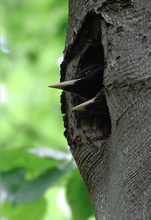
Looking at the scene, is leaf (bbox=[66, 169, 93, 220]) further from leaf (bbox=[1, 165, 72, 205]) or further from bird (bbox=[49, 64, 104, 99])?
bird (bbox=[49, 64, 104, 99])

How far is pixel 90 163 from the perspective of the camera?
1541mm

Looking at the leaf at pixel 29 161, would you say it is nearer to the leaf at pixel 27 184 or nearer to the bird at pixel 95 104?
the leaf at pixel 27 184

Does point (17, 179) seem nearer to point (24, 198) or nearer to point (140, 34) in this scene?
point (24, 198)

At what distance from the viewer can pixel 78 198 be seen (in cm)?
228

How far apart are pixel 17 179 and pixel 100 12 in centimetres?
97

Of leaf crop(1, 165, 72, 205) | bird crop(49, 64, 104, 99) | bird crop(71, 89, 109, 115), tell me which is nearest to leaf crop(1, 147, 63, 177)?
leaf crop(1, 165, 72, 205)

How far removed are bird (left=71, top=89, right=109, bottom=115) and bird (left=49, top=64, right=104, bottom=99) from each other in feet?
0.27

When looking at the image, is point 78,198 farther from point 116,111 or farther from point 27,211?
point 116,111

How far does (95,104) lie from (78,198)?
0.73 metres

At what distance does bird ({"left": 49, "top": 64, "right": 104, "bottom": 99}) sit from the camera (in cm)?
170

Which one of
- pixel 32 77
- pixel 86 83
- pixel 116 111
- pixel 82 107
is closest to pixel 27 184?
pixel 86 83

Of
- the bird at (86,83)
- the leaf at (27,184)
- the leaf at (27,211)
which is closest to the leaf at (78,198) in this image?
the leaf at (27,184)

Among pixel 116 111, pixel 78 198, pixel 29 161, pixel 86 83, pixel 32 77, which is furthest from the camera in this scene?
pixel 32 77

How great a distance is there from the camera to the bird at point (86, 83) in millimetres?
1701
